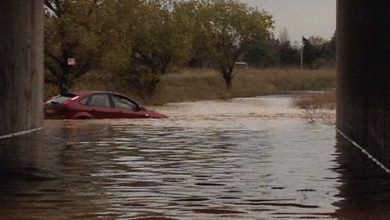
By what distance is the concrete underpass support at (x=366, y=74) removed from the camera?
17.2m

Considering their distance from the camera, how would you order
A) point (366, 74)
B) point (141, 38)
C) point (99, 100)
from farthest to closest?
point (141, 38) < point (99, 100) < point (366, 74)

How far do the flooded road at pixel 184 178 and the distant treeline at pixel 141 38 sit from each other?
25094mm

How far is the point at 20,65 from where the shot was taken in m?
25.9

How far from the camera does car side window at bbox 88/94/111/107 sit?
34250mm

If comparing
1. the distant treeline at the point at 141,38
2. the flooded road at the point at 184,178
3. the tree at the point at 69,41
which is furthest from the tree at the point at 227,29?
the flooded road at the point at 184,178

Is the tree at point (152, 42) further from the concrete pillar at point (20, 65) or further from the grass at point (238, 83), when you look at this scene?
the concrete pillar at point (20, 65)

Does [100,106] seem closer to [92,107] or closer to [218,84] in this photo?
[92,107]

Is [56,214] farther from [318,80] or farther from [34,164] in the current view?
[318,80]

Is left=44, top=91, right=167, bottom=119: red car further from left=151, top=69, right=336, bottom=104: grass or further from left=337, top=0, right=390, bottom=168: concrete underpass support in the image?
left=151, top=69, right=336, bottom=104: grass

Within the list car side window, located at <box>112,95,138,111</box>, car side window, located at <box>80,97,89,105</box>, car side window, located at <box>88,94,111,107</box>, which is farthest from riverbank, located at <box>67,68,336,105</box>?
car side window, located at <box>80,97,89,105</box>

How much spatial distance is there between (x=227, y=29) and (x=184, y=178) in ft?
273

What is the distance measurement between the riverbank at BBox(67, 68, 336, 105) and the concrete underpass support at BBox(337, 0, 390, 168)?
27.0m

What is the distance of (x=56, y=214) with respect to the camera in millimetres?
11289

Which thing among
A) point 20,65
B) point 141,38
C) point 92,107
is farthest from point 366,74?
point 141,38
